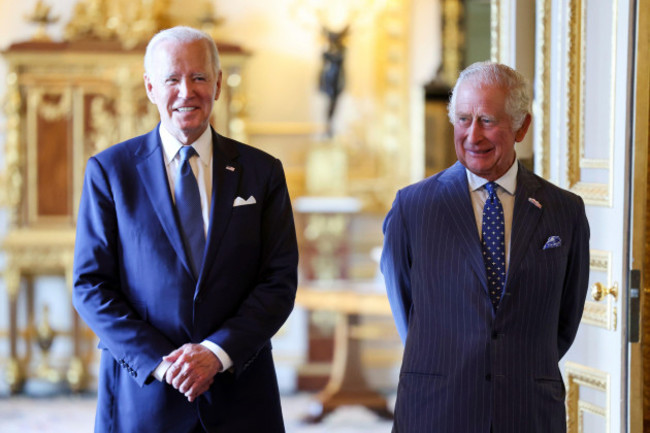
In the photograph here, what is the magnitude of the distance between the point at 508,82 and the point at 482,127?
0.37 ft

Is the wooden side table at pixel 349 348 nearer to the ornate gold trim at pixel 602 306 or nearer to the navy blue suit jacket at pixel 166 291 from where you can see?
the ornate gold trim at pixel 602 306

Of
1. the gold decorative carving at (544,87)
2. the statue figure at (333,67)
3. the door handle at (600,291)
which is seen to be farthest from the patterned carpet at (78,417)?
the door handle at (600,291)

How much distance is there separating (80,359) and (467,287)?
4.90 metres

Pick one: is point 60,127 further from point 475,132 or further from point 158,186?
point 475,132

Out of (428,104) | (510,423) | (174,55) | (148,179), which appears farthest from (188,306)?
(428,104)

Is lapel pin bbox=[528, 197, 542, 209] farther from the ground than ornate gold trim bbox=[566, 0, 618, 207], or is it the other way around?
ornate gold trim bbox=[566, 0, 618, 207]

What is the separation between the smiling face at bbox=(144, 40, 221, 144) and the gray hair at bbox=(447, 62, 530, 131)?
0.57 m

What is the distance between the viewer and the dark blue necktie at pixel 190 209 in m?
2.17

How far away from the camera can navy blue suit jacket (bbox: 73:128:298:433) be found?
2.13 meters

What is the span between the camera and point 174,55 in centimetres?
212

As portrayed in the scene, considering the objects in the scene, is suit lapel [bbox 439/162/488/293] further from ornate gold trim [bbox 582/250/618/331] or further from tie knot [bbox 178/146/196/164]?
ornate gold trim [bbox 582/250/618/331]

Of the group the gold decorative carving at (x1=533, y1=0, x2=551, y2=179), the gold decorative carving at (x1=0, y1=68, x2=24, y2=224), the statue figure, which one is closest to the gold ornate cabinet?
the gold decorative carving at (x1=0, y1=68, x2=24, y2=224)

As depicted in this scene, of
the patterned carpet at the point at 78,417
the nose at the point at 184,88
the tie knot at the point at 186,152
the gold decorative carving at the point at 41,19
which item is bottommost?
the patterned carpet at the point at 78,417

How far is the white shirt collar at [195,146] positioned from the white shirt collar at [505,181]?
0.62 m
